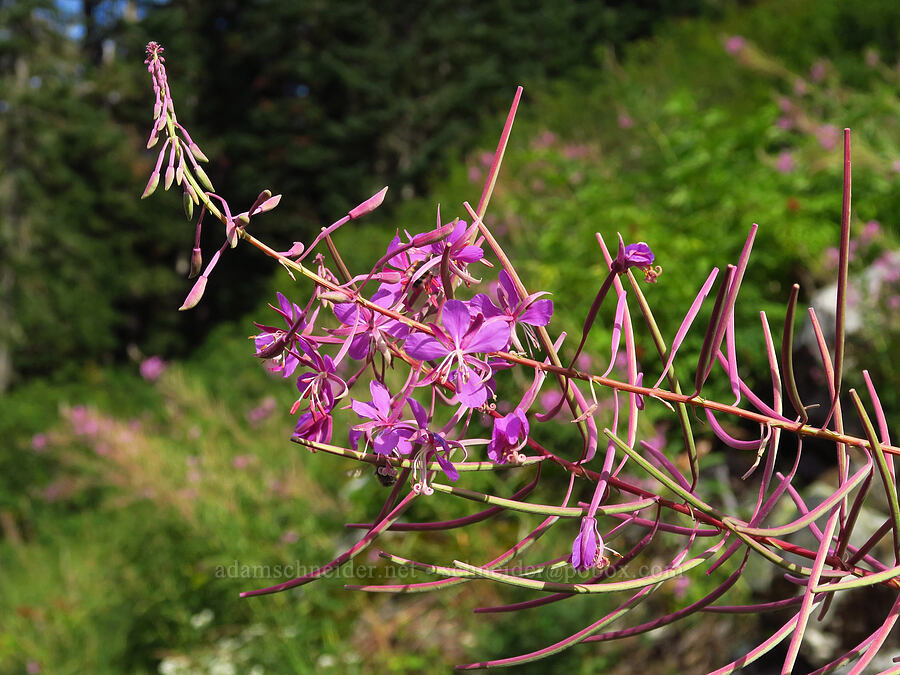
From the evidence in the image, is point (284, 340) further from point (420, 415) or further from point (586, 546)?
point (586, 546)

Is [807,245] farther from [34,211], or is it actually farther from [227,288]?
[34,211]

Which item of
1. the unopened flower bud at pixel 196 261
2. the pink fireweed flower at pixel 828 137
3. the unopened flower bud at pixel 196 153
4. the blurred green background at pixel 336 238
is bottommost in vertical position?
the blurred green background at pixel 336 238

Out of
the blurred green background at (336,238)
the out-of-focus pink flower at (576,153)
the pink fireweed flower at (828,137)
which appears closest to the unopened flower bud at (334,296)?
the blurred green background at (336,238)

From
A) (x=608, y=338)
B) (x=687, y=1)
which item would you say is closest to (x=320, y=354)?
(x=608, y=338)

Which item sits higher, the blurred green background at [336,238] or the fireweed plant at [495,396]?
the fireweed plant at [495,396]

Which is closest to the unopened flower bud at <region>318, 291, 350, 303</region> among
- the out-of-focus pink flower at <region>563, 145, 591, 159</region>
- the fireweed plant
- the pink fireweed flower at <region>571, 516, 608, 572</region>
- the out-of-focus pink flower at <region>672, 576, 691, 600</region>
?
the fireweed plant

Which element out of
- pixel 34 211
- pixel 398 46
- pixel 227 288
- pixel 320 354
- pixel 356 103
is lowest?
pixel 227 288

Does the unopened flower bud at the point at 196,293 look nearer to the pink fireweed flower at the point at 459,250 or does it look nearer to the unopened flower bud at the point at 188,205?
the unopened flower bud at the point at 188,205
